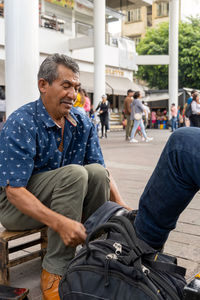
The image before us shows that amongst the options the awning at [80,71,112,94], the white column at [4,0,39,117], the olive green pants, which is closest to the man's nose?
the olive green pants

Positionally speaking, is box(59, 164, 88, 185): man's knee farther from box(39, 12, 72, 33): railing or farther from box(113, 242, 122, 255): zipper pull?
box(39, 12, 72, 33): railing

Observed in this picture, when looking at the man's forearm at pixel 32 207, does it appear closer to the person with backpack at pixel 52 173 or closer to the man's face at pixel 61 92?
the person with backpack at pixel 52 173

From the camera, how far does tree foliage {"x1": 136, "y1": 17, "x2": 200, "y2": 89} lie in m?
34.5

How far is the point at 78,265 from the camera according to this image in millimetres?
1638

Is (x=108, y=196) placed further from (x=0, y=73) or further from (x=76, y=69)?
(x=0, y=73)

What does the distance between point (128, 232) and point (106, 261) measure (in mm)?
182

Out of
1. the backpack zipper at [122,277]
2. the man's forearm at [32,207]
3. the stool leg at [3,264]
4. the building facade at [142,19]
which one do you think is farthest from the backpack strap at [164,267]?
the building facade at [142,19]

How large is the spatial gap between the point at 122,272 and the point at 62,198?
63cm

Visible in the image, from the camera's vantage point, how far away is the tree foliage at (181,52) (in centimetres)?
3450

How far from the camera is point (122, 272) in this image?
1.51m

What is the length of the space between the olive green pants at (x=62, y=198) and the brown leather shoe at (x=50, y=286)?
1.2 inches

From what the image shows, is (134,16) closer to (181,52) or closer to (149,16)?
(149,16)

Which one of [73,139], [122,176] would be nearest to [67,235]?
[73,139]

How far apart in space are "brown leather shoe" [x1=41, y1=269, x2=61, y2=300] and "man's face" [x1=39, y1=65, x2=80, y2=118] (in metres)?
0.91
